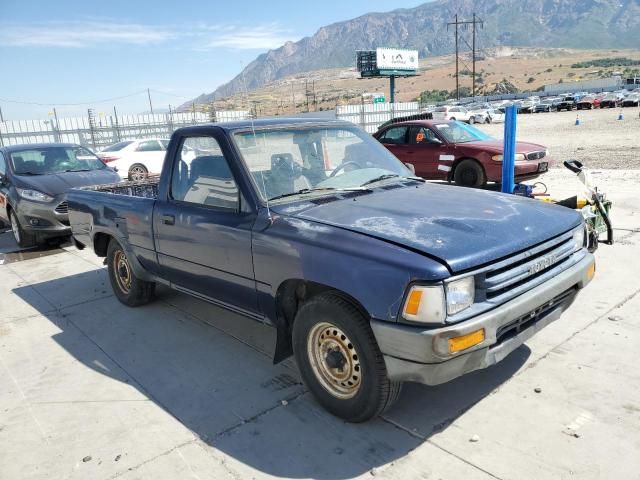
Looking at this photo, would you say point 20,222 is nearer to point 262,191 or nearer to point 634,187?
point 262,191

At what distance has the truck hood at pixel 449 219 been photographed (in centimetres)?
269

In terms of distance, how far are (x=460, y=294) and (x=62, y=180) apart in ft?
25.2

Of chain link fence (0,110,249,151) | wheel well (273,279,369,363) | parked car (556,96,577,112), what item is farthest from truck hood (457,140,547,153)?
parked car (556,96,577,112)

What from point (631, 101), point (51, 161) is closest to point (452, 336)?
point (51, 161)

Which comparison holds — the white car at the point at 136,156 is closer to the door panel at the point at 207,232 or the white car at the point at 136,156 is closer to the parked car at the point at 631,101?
the door panel at the point at 207,232

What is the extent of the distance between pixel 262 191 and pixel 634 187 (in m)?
9.00

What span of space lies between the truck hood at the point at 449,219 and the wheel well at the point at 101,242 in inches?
117

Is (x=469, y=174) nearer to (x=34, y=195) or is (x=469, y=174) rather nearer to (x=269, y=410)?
(x=34, y=195)

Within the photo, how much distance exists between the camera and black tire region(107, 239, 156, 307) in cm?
523

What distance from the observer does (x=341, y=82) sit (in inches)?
7441

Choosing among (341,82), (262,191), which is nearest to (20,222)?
(262,191)

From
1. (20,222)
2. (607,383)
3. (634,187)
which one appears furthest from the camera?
(634,187)

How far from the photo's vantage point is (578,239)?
3.46 m

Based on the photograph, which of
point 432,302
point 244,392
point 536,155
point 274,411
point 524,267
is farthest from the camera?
point 536,155
